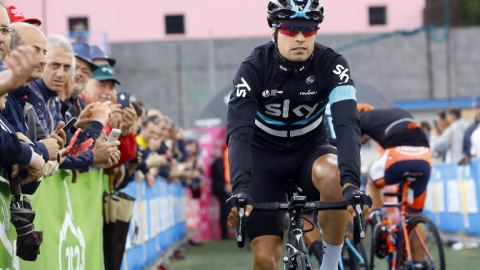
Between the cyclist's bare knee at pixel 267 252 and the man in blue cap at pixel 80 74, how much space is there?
8.99 ft

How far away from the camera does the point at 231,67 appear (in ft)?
129

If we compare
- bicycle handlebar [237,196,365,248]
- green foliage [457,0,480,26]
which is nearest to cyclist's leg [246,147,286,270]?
bicycle handlebar [237,196,365,248]

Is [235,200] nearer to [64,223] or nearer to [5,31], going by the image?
[5,31]

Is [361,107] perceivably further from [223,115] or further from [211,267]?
[223,115]

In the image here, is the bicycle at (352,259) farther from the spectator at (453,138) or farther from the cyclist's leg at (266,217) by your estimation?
the spectator at (453,138)

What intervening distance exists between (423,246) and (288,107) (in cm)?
364

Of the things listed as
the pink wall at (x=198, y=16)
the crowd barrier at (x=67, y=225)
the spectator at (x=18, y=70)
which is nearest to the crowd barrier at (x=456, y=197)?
the crowd barrier at (x=67, y=225)

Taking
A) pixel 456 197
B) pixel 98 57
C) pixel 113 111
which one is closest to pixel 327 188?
pixel 113 111

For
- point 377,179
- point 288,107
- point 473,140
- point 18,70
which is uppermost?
point 18,70

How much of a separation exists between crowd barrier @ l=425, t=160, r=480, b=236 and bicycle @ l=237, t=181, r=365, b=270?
9.69 m

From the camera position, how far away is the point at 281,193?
6418 mm

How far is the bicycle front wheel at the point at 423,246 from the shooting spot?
914 centimetres

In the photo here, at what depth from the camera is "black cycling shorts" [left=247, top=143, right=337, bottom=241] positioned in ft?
20.3

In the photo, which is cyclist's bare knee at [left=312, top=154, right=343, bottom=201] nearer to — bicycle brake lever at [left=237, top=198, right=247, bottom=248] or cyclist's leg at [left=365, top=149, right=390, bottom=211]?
bicycle brake lever at [left=237, top=198, right=247, bottom=248]
